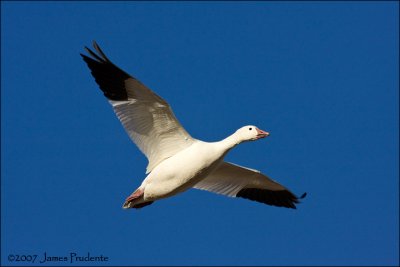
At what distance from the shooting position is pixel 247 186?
15.1 m

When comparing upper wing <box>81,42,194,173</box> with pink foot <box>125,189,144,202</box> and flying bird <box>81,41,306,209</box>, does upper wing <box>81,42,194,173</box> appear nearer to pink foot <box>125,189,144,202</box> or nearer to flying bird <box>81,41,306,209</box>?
flying bird <box>81,41,306,209</box>

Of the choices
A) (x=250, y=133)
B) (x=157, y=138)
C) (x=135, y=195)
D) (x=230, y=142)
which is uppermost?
(x=157, y=138)

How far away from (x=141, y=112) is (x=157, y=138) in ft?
1.92

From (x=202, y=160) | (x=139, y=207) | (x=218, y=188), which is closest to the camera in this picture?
(x=202, y=160)

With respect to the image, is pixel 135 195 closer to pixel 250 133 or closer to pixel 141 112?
pixel 141 112

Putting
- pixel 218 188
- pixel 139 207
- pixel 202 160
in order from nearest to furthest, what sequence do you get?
pixel 202 160
pixel 139 207
pixel 218 188

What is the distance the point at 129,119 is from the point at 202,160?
1542 mm

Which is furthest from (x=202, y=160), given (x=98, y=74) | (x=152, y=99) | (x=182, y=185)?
(x=98, y=74)

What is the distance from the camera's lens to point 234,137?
1300 centimetres

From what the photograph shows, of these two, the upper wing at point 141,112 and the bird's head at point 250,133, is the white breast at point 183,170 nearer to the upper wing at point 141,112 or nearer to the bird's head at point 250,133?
the upper wing at point 141,112

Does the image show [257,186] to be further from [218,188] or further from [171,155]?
[171,155]

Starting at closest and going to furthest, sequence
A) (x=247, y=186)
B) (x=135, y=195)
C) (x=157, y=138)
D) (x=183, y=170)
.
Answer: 1. (x=183, y=170)
2. (x=135, y=195)
3. (x=157, y=138)
4. (x=247, y=186)

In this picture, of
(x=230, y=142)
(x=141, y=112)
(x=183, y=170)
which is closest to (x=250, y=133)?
(x=230, y=142)

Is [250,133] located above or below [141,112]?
below
